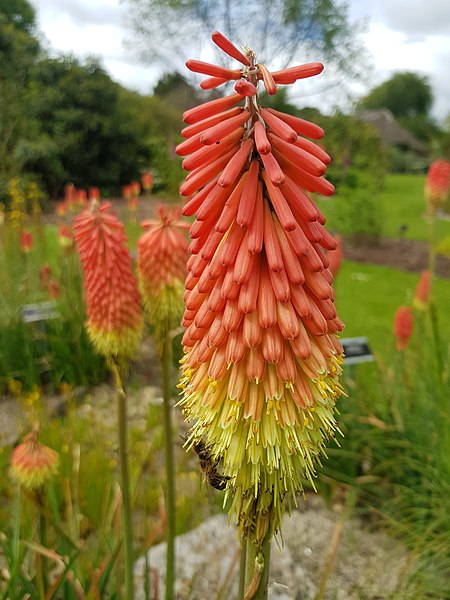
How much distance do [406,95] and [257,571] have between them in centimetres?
8189

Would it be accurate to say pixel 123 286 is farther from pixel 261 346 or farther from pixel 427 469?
pixel 427 469

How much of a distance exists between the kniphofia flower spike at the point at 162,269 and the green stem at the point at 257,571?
1395mm

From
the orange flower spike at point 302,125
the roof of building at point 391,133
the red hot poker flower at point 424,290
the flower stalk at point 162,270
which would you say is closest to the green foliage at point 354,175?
the red hot poker flower at point 424,290

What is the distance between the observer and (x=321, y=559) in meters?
3.15

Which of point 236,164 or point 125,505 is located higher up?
point 236,164

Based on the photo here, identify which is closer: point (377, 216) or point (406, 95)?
point (377, 216)

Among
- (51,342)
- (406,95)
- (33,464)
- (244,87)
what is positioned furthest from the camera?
(406,95)

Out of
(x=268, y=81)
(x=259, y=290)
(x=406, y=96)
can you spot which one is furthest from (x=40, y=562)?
(x=406, y=96)

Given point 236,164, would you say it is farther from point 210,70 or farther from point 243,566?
point 243,566

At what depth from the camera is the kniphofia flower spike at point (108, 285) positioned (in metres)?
2.18

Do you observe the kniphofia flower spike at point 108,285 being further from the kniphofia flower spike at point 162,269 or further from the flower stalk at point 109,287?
the kniphofia flower spike at point 162,269

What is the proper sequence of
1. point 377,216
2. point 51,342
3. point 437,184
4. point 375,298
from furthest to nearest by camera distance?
1. point 377,216
2. point 375,298
3. point 51,342
4. point 437,184

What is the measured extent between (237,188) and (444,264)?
12.3 metres

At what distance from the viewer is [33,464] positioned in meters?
2.12
